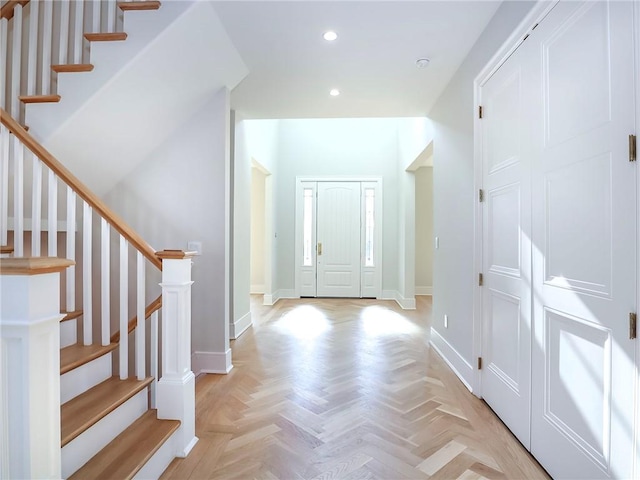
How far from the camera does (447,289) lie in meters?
3.22

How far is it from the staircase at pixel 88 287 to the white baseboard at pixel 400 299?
14.2 feet

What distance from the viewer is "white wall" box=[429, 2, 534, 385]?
95.7 inches

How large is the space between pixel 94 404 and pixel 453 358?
266 cm

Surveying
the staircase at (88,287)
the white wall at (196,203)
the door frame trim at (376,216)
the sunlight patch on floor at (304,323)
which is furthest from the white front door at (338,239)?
the staircase at (88,287)

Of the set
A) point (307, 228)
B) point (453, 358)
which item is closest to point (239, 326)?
point (453, 358)

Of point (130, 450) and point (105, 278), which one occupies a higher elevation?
point (105, 278)

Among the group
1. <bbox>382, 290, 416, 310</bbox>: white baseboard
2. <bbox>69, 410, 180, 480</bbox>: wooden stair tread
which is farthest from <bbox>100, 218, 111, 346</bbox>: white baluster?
<bbox>382, 290, 416, 310</bbox>: white baseboard

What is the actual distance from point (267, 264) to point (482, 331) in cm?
406

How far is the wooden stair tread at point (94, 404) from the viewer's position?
1.42 meters

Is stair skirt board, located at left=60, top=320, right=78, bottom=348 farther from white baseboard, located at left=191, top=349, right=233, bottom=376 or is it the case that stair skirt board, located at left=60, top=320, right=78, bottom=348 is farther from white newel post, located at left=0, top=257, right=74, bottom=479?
white newel post, located at left=0, top=257, right=74, bottom=479

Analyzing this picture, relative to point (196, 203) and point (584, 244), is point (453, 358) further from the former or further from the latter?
point (196, 203)

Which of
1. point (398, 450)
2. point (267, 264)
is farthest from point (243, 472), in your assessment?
point (267, 264)

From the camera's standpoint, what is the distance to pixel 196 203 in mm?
2977

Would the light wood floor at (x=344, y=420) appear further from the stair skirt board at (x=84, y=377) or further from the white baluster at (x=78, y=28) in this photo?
the white baluster at (x=78, y=28)
